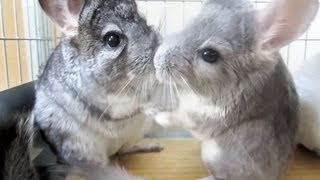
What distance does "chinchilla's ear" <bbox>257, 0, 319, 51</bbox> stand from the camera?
694 millimetres

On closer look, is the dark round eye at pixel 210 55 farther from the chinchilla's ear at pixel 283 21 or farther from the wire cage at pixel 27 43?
the wire cage at pixel 27 43

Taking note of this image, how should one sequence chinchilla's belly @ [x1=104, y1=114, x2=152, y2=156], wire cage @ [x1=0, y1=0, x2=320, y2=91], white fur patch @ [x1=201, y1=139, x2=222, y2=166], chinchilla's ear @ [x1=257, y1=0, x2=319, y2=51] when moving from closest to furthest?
chinchilla's ear @ [x1=257, y1=0, x2=319, y2=51], white fur patch @ [x1=201, y1=139, x2=222, y2=166], chinchilla's belly @ [x1=104, y1=114, x2=152, y2=156], wire cage @ [x1=0, y1=0, x2=320, y2=91]

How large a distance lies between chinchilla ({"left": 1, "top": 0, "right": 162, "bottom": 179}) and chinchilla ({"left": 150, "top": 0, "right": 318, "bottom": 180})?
0.07 m

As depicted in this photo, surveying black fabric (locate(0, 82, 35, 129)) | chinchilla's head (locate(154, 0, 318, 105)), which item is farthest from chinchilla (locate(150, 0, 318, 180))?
black fabric (locate(0, 82, 35, 129))

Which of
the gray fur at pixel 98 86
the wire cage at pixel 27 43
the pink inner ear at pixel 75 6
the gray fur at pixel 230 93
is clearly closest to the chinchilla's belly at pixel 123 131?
the gray fur at pixel 98 86

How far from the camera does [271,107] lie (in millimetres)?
813

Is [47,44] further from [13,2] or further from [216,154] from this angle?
[216,154]

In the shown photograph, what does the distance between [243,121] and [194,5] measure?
0.31 meters

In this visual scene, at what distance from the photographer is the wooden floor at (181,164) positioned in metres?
0.96

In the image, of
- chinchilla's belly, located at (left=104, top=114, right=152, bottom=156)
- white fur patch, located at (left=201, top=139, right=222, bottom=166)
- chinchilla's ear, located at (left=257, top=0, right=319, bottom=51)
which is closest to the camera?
chinchilla's ear, located at (left=257, top=0, right=319, bottom=51)

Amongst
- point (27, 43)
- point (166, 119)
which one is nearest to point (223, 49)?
point (166, 119)

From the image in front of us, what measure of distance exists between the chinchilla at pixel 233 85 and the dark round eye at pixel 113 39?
0.09 meters

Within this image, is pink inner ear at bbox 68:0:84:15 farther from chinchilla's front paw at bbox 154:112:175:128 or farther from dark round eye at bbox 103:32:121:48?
chinchilla's front paw at bbox 154:112:175:128

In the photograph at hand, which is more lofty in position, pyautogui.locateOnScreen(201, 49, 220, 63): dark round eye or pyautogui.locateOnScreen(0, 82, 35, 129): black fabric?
pyautogui.locateOnScreen(201, 49, 220, 63): dark round eye
